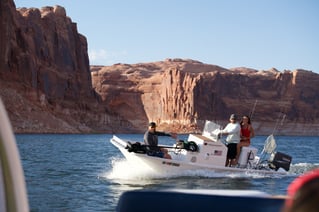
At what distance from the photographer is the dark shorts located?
15430mm

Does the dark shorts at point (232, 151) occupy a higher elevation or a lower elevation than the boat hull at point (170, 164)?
higher

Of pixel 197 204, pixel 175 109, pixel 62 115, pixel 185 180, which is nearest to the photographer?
pixel 197 204

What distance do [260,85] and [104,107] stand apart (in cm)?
4821

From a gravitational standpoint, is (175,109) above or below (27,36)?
below

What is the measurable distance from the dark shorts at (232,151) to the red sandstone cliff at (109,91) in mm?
64148

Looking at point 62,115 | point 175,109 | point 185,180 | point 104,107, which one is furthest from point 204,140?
point 175,109

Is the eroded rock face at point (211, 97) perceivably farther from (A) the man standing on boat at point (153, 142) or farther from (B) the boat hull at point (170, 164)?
(A) the man standing on boat at point (153, 142)

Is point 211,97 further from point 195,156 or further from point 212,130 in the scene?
point 195,156

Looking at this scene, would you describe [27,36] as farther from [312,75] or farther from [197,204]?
[197,204]

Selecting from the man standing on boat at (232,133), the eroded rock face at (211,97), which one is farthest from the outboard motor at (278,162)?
the eroded rock face at (211,97)

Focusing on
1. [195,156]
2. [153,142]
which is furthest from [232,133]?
[153,142]

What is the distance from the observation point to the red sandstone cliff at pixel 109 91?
287 ft

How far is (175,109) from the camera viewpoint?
12875cm

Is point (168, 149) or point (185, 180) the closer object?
point (185, 180)
